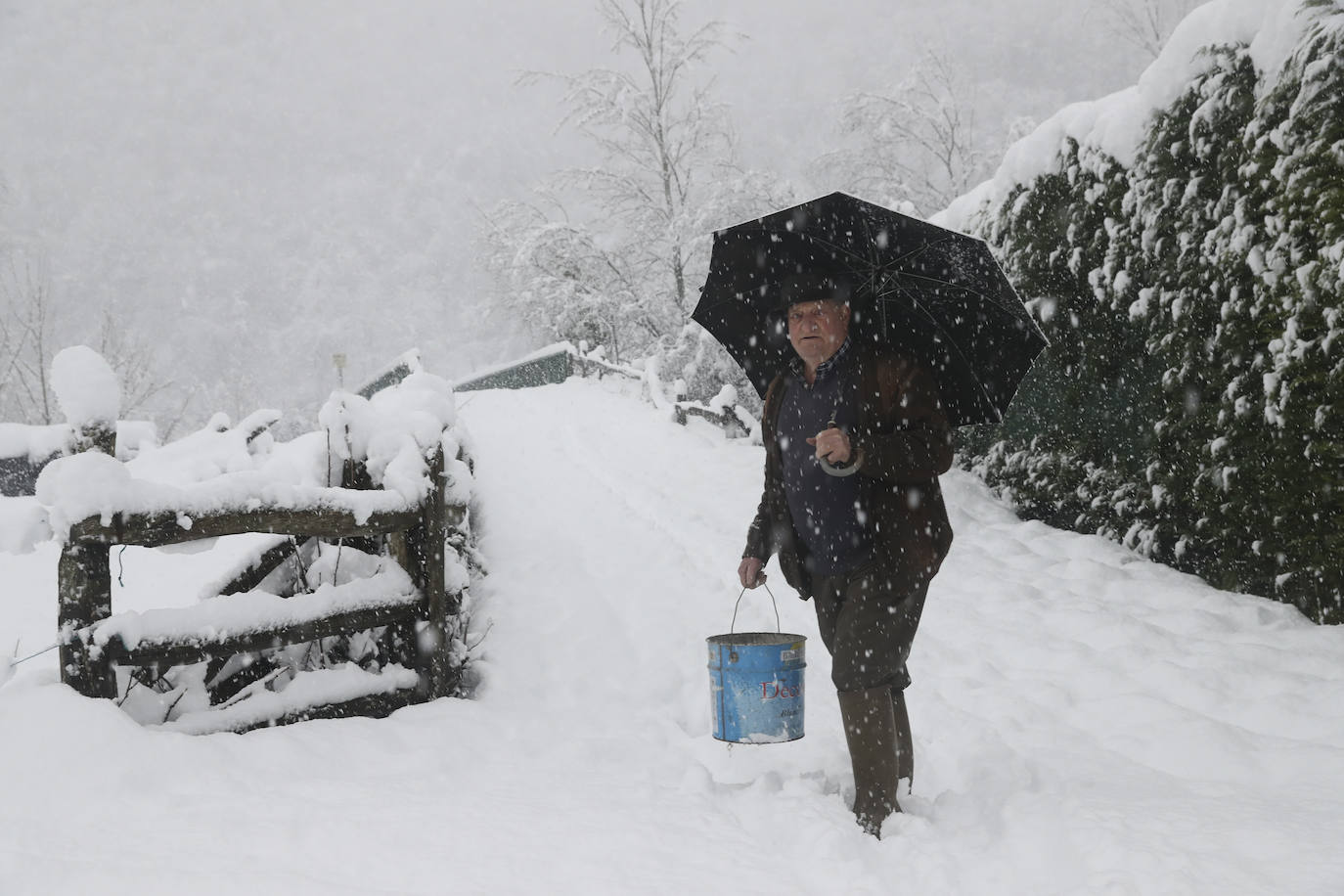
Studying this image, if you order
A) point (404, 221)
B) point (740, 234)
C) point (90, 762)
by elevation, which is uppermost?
point (404, 221)

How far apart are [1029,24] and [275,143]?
99442 mm

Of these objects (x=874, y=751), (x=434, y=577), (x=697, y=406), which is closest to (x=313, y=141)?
(x=697, y=406)

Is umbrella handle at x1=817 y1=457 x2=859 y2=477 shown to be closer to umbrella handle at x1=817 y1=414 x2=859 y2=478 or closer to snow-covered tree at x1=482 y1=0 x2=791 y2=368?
umbrella handle at x1=817 y1=414 x2=859 y2=478

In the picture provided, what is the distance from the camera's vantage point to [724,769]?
362cm

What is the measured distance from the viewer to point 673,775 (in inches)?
139

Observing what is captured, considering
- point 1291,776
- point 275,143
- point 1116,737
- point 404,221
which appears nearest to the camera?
point 1291,776

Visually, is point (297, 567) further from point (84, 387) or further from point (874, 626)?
point (874, 626)

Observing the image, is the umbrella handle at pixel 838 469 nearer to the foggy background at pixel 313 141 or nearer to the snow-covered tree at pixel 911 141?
the snow-covered tree at pixel 911 141

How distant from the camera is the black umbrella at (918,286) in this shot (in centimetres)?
307

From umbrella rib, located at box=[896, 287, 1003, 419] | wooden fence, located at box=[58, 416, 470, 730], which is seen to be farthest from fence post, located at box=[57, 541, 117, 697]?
umbrella rib, located at box=[896, 287, 1003, 419]

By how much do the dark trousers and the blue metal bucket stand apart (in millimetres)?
249

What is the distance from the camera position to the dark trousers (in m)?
2.90

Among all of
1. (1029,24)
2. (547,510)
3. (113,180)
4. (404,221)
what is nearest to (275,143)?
(113,180)

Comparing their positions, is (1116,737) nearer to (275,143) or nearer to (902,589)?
(902,589)
